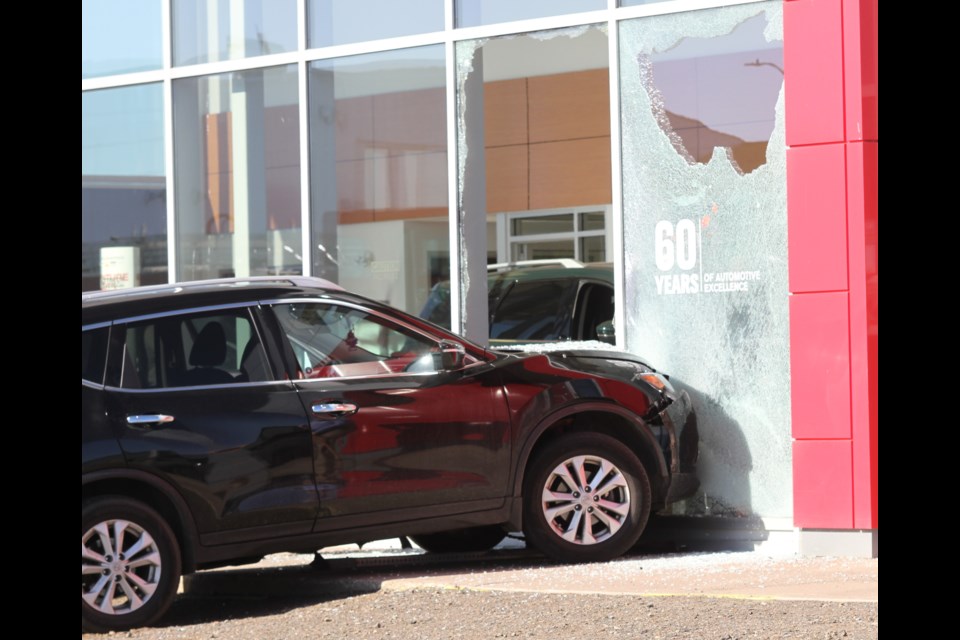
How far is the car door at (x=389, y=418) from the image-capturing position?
7.97 meters

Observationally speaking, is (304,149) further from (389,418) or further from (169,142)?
(389,418)

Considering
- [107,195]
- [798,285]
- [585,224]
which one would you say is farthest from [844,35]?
[585,224]

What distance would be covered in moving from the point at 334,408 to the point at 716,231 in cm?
326

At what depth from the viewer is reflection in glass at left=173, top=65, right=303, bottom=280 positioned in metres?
11.8

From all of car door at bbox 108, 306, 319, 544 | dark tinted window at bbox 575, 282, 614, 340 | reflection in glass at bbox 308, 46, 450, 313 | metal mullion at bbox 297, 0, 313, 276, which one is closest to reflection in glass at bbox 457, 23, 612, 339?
reflection in glass at bbox 308, 46, 450, 313

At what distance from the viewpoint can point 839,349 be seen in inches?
345

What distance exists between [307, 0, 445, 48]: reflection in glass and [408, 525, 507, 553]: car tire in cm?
399

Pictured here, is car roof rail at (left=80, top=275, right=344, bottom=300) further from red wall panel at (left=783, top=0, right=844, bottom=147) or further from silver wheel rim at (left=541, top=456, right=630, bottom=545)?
red wall panel at (left=783, top=0, right=844, bottom=147)

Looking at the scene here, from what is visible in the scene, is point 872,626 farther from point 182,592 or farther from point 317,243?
point 317,243

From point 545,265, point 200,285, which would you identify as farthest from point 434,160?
point 200,285

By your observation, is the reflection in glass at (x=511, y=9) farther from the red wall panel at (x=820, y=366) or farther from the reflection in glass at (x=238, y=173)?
the red wall panel at (x=820, y=366)

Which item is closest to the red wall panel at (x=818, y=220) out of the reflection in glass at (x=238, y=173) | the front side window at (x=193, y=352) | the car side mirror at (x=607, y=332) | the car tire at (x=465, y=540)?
the car side mirror at (x=607, y=332)

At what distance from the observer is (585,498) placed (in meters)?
8.59

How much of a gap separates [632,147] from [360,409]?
10.9ft
